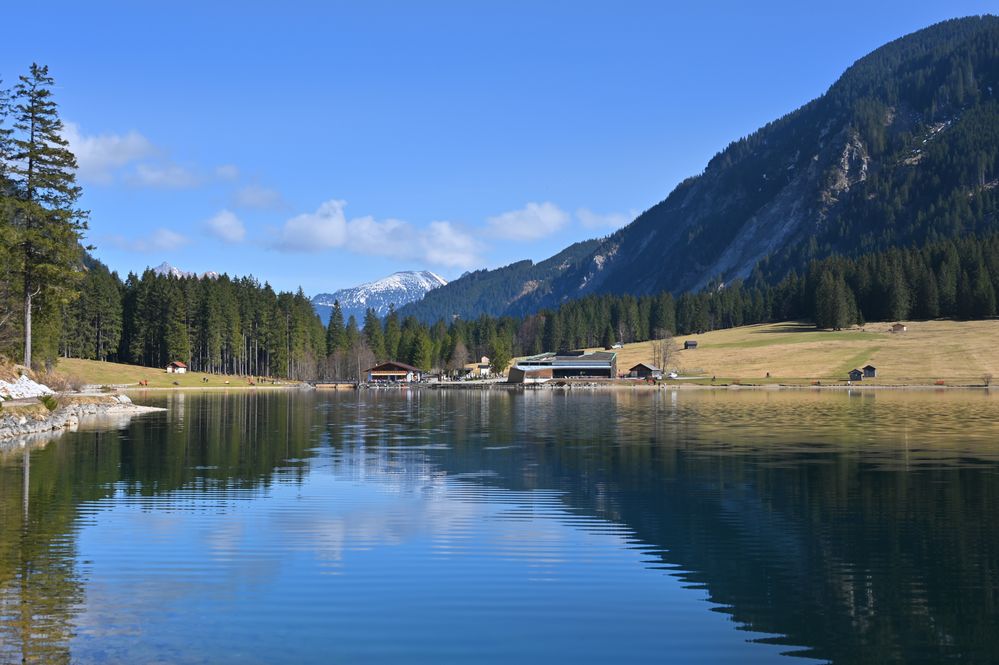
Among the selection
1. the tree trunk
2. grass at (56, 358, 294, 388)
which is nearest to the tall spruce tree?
the tree trunk

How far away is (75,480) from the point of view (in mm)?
31219

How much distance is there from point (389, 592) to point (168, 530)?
29.9 feet

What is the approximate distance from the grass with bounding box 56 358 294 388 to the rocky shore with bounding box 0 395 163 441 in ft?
157

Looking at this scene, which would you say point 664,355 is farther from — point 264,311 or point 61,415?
point 61,415

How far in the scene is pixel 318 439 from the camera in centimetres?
5256

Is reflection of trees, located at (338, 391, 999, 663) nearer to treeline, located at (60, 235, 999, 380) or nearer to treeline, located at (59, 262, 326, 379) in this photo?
treeline, located at (59, 262, 326, 379)

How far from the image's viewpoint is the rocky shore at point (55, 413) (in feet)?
150

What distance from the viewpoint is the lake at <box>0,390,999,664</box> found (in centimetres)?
1398

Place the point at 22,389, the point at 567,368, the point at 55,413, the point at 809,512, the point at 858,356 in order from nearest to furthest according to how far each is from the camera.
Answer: the point at 809,512 → the point at 55,413 → the point at 22,389 → the point at 858,356 → the point at 567,368

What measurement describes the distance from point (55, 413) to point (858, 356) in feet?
471

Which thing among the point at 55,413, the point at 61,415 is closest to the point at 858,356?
the point at 61,415

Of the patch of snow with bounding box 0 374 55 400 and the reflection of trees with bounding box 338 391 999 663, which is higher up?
the patch of snow with bounding box 0 374 55 400

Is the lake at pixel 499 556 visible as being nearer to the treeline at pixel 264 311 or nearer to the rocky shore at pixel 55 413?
the rocky shore at pixel 55 413

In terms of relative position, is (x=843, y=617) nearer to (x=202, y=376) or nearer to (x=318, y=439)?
(x=318, y=439)
